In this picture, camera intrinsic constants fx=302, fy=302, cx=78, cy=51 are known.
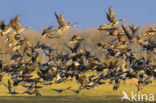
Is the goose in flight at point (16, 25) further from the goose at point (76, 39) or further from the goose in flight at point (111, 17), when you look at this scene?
the goose in flight at point (111, 17)

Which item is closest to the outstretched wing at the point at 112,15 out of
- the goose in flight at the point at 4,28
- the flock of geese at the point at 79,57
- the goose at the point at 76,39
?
the flock of geese at the point at 79,57

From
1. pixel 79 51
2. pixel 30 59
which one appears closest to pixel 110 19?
pixel 79 51

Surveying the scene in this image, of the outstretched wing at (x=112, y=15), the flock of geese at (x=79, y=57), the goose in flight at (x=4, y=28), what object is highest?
the outstretched wing at (x=112, y=15)

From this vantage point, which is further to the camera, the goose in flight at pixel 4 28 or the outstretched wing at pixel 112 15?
the goose in flight at pixel 4 28

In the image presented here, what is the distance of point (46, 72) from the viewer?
9805 millimetres

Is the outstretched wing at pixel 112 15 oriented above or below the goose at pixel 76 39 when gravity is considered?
above

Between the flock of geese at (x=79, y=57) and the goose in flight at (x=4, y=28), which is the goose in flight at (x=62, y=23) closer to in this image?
the flock of geese at (x=79, y=57)

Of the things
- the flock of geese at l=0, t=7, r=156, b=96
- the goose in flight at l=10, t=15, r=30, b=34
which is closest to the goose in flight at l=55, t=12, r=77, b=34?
the flock of geese at l=0, t=7, r=156, b=96

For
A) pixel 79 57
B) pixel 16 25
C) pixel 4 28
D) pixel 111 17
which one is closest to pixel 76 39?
pixel 79 57

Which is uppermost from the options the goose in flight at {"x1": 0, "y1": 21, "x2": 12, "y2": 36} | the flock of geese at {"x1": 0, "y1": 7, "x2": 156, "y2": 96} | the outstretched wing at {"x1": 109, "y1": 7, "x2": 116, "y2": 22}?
the outstretched wing at {"x1": 109, "y1": 7, "x2": 116, "y2": 22}

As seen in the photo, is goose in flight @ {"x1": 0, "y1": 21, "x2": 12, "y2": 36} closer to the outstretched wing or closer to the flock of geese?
the flock of geese

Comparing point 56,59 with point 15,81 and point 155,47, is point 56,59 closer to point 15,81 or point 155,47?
point 15,81

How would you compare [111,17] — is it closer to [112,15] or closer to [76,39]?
[112,15]

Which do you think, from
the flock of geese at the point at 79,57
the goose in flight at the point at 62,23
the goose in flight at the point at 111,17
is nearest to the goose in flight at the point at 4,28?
the flock of geese at the point at 79,57
